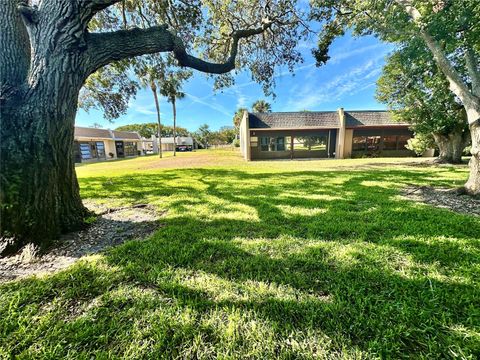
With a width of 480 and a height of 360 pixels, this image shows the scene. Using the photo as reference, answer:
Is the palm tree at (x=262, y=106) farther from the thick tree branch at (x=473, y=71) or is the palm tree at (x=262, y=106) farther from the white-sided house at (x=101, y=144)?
the thick tree branch at (x=473, y=71)

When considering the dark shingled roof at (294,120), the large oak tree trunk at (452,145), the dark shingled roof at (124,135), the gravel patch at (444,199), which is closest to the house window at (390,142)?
the dark shingled roof at (294,120)

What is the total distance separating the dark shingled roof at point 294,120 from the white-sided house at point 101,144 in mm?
21710

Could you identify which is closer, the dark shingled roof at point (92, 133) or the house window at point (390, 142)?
the house window at point (390, 142)

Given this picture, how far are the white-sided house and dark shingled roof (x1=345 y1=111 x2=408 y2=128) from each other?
98.4 feet

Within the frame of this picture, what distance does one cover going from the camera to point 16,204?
2.51m

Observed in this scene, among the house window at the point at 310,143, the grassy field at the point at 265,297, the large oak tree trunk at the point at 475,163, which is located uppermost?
the house window at the point at 310,143

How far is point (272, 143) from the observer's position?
18984mm

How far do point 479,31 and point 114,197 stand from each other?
9687 mm

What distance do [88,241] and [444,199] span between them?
283 inches

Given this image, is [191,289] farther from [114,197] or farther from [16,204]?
[114,197]

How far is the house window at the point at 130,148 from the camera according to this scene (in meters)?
33.9

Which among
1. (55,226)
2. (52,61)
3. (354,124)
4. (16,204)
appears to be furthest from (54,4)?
(354,124)

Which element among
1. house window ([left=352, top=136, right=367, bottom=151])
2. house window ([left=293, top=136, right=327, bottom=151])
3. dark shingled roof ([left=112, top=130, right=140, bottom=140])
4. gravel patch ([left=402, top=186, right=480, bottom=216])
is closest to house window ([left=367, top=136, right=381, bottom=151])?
house window ([left=352, top=136, right=367, bottom=151])

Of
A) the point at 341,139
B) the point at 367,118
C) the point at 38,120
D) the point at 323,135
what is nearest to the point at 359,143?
the point at 341,139
